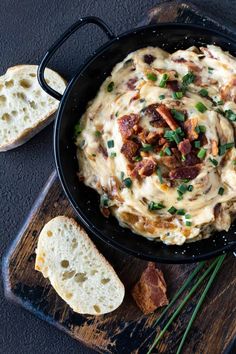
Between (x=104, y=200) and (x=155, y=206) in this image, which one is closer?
(x=155, y=206)

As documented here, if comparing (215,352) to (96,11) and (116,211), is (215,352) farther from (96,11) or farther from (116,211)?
(96,11)

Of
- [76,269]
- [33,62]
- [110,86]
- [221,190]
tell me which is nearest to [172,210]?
[221,190]

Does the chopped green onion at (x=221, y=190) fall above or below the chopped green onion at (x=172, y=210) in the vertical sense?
above

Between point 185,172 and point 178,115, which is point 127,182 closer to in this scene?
point 185,172

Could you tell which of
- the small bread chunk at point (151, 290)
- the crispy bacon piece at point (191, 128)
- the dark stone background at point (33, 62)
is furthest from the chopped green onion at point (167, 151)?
the dark stone background at point (33, 62)

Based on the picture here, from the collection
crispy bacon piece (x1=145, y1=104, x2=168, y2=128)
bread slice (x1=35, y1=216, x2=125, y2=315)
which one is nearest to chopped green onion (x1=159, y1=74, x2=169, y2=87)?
crispy bacon piece (x1=145, y1=104, x2=168, y2=128)

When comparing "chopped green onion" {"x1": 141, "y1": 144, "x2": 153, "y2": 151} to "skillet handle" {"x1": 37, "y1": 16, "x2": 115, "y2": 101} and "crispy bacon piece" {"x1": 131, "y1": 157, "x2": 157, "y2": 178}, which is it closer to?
"crispy bacon piece" {"x1": 131, "y1": 157, "x2": 157, "y2": 178}

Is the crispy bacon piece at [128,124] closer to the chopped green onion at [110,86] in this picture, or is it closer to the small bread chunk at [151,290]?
the chopped green onion at [110,86]
